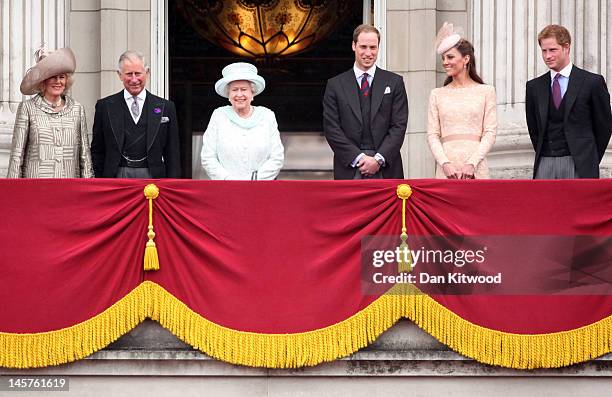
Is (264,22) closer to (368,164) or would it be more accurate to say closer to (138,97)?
(138,97)

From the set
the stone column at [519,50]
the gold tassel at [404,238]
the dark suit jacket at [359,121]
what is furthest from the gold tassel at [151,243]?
the stone column at [519,50]

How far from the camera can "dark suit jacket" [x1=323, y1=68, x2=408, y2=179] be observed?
12.6 metres

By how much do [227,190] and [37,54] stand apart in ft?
7.21

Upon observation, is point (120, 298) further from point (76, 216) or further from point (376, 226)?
point (376, 226)

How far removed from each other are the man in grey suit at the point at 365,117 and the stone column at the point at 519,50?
2.77 m

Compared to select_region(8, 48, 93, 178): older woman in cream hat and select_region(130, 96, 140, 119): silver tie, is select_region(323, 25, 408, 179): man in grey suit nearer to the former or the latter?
Answer: select_region(130, 96, 140, 119): silver tie

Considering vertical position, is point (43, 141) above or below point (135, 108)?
below

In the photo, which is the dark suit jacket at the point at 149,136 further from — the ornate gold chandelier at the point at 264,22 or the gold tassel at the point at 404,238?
the ornate gold chandelier at the point at 264,22

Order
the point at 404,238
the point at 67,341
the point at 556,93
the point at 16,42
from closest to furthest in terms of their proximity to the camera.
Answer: the point at 67,341 < the point at 404,238 < the point at 556,93 < the point at 16,42

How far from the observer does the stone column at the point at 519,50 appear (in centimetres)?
1528

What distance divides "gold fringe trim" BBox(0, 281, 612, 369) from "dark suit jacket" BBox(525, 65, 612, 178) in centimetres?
152

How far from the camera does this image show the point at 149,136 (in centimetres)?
1276

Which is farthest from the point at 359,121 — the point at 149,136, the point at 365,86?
the point at 149,136

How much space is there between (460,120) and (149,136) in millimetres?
2583
